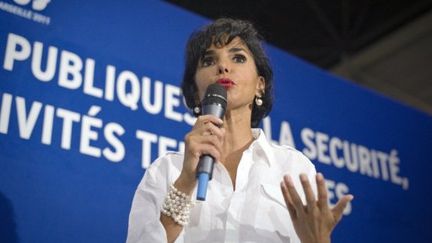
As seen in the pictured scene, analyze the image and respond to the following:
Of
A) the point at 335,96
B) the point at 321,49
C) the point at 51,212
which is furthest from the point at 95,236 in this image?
the point at 321,49

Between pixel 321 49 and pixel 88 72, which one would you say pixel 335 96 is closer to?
pixel 88 72

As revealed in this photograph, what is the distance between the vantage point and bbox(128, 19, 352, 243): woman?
47.0 inches

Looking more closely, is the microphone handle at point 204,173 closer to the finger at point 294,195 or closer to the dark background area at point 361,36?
the finger at point 294,195

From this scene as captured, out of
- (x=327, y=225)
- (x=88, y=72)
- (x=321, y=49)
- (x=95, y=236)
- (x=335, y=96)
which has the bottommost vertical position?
(x=327, y=225)

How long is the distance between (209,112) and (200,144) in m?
0.14

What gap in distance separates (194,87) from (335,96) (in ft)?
6.60

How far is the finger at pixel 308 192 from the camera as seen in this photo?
1137 millimetres

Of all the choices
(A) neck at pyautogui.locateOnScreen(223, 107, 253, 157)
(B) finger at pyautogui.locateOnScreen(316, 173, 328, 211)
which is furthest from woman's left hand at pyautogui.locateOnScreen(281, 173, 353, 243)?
(A) neck at pyautogui.locateOnScreen(223, 107, 253, 157)

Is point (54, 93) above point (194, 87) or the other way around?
above

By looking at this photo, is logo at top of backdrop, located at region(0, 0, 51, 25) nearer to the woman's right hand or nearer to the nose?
the nose

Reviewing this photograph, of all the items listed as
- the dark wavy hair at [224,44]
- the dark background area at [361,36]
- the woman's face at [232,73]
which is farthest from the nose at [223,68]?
the dark background area at [361,36]

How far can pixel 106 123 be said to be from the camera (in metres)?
2.36

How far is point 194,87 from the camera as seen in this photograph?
1.71 metres

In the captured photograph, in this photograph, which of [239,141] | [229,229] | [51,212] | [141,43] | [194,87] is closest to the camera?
[229,229]
